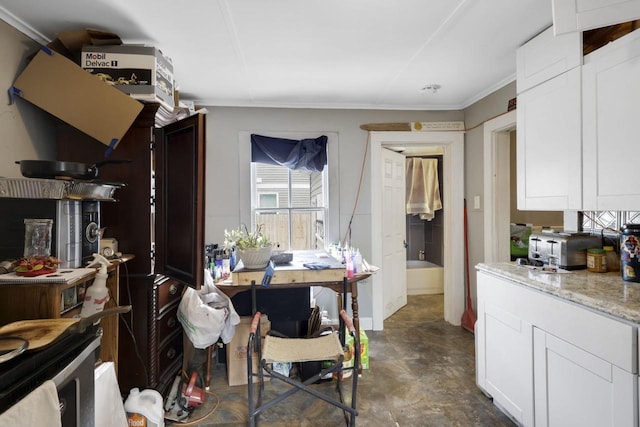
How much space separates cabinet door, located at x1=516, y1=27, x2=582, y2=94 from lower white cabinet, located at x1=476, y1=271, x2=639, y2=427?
131 cm

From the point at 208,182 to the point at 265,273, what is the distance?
141cm

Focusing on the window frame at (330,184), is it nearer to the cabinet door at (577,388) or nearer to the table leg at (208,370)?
the table leg at (208,370)

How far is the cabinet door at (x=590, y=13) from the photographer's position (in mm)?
1303

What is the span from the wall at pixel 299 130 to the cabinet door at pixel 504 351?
54.1 inches

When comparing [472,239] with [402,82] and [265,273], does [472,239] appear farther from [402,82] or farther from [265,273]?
[265,273]

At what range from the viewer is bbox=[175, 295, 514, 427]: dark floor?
194cm

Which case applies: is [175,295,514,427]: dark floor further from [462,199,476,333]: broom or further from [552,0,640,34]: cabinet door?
[552,0,640,34]: cabinet door

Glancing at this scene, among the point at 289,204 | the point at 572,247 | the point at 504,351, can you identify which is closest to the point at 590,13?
the point at 572,247

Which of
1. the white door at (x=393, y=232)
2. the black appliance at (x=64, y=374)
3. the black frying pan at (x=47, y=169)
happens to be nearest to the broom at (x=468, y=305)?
the white door at (x=393, y=232)

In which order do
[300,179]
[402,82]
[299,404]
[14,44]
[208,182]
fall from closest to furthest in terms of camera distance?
[14,44] → [299,404] → [402,82] → [208,182] → [300,179]

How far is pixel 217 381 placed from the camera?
2.40 meters

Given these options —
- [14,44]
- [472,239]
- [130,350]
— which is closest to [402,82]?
[472,239]

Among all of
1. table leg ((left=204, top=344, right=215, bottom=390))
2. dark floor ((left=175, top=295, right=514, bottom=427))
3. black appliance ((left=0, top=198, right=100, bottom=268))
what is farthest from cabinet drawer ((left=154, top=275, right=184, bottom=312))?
dark floor ((left=175, top=295, right=514, bottom=427))

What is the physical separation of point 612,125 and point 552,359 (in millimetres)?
1224
